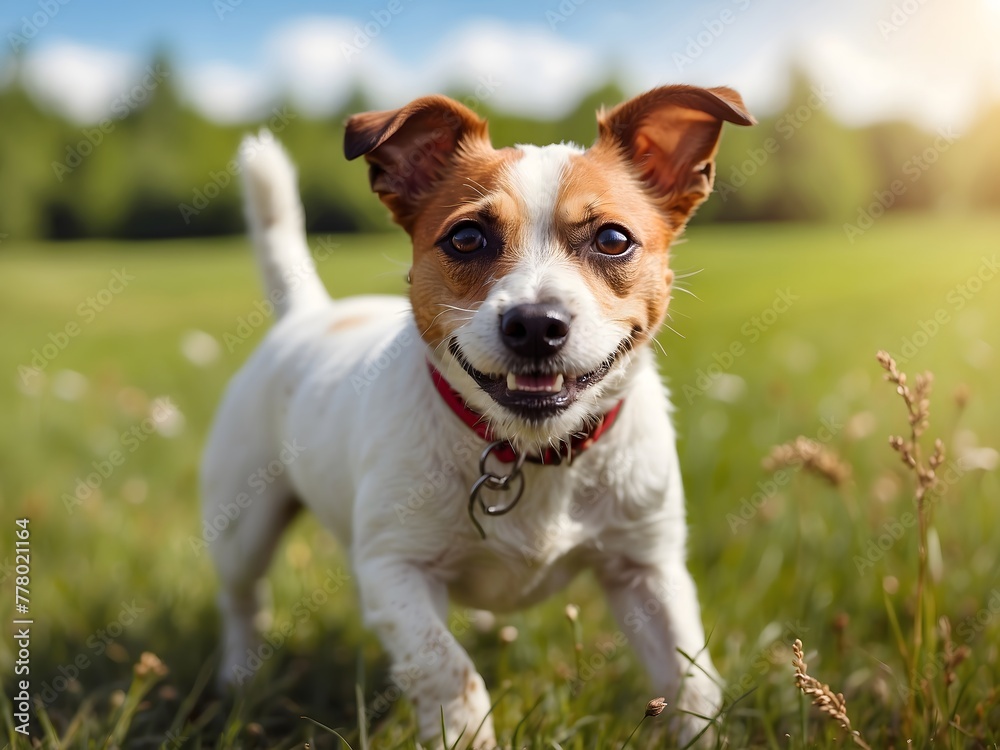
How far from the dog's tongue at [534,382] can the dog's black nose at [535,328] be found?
123 mm

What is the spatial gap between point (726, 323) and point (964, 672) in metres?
8.06

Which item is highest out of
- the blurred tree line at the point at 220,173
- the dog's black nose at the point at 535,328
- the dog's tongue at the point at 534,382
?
the dog's black nose at the point at 535,328

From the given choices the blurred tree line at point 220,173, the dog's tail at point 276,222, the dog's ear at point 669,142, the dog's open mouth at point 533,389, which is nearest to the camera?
the dog's open mouth at point 533,389

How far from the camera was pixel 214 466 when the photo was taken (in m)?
4.04

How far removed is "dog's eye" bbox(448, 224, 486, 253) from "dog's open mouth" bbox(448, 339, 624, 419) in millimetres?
311

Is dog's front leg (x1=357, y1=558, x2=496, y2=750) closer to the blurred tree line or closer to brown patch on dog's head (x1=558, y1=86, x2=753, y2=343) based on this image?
brown patch on dog's head (x1=558, y1=86, x2=753, y2=343)

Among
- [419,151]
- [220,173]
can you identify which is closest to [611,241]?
[419,151]

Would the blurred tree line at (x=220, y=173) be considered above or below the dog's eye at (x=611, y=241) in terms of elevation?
below

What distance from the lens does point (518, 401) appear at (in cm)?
268

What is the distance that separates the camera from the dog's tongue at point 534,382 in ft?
8.81

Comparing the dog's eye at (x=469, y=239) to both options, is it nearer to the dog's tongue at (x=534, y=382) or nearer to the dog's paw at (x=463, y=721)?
the dog's tongue at (x=534, y=382)

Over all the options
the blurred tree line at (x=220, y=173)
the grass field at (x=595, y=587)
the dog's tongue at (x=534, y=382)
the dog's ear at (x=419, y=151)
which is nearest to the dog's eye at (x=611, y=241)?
the grass field at (x=595, y=587)

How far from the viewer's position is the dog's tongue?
2686mm

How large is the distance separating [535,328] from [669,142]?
3.53 ft
